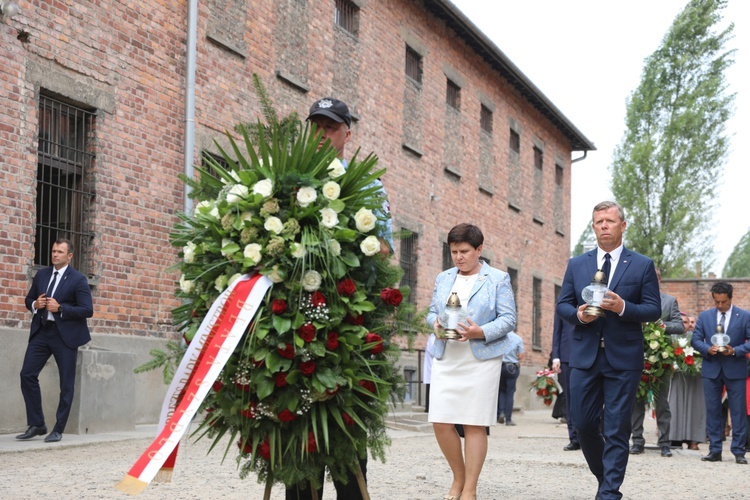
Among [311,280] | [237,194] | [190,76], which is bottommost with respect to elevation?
[311,280]

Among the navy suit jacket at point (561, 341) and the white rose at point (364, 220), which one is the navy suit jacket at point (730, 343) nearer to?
the navy suit jacket at point (561, 341)

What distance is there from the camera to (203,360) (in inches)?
175

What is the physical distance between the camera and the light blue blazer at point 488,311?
22.1 ft

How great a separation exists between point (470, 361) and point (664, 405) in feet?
20.4

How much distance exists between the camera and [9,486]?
23.8 ft

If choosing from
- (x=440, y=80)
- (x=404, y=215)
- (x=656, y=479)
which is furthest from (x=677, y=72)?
(x=656, y=479)

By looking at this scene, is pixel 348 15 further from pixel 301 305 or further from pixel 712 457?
pixel 301 305

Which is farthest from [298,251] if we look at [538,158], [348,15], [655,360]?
[538,158]

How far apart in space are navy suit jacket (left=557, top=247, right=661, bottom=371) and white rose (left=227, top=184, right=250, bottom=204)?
3.15m

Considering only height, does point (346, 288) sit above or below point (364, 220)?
below

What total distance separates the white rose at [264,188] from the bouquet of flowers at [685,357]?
862 cm

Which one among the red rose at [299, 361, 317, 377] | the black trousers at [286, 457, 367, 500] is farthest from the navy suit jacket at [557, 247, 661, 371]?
the red rose at [299, 361, 317, 377]

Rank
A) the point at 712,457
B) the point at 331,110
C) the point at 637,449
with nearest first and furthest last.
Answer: the point at 331,110 < the point at 712,457 < the point at 637,449

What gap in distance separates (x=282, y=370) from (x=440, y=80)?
1880 cm
